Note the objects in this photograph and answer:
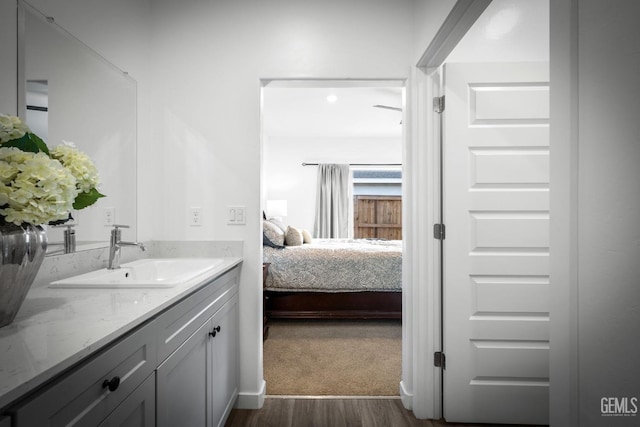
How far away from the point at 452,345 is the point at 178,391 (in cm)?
146

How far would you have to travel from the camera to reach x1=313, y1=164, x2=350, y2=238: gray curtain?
21.3ft

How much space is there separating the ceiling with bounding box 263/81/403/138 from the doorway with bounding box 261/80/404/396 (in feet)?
0.04

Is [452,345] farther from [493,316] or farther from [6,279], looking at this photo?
[6,279]

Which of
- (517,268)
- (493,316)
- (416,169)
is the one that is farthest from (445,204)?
(493,316)

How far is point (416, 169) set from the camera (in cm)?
190

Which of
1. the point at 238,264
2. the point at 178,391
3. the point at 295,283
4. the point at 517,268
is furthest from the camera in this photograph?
the point at 295,283

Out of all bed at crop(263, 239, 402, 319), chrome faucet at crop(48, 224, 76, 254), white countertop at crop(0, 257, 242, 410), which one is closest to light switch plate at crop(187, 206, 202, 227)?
chrome faucet at crop(48, 224, 76, 254)

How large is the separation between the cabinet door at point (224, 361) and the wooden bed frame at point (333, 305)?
4.70ft

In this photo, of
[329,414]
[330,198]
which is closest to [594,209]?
[329,414]

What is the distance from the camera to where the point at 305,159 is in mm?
6539

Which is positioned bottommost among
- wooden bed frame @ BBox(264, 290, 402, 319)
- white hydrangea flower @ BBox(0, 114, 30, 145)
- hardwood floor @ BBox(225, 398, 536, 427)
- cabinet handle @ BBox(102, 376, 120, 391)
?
hardwood floor @ BBox(225, 398, 536, 427)

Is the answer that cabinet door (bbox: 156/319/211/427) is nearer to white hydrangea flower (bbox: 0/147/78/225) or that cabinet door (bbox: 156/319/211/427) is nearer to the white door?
white hydrangea flower (bbox: 0/147/78/225)

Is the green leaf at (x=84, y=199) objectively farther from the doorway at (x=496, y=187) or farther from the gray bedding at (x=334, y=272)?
the gray bedding at (x=334, y=272)

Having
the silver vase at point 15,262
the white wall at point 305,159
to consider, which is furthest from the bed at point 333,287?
the white wall at point 305,159
